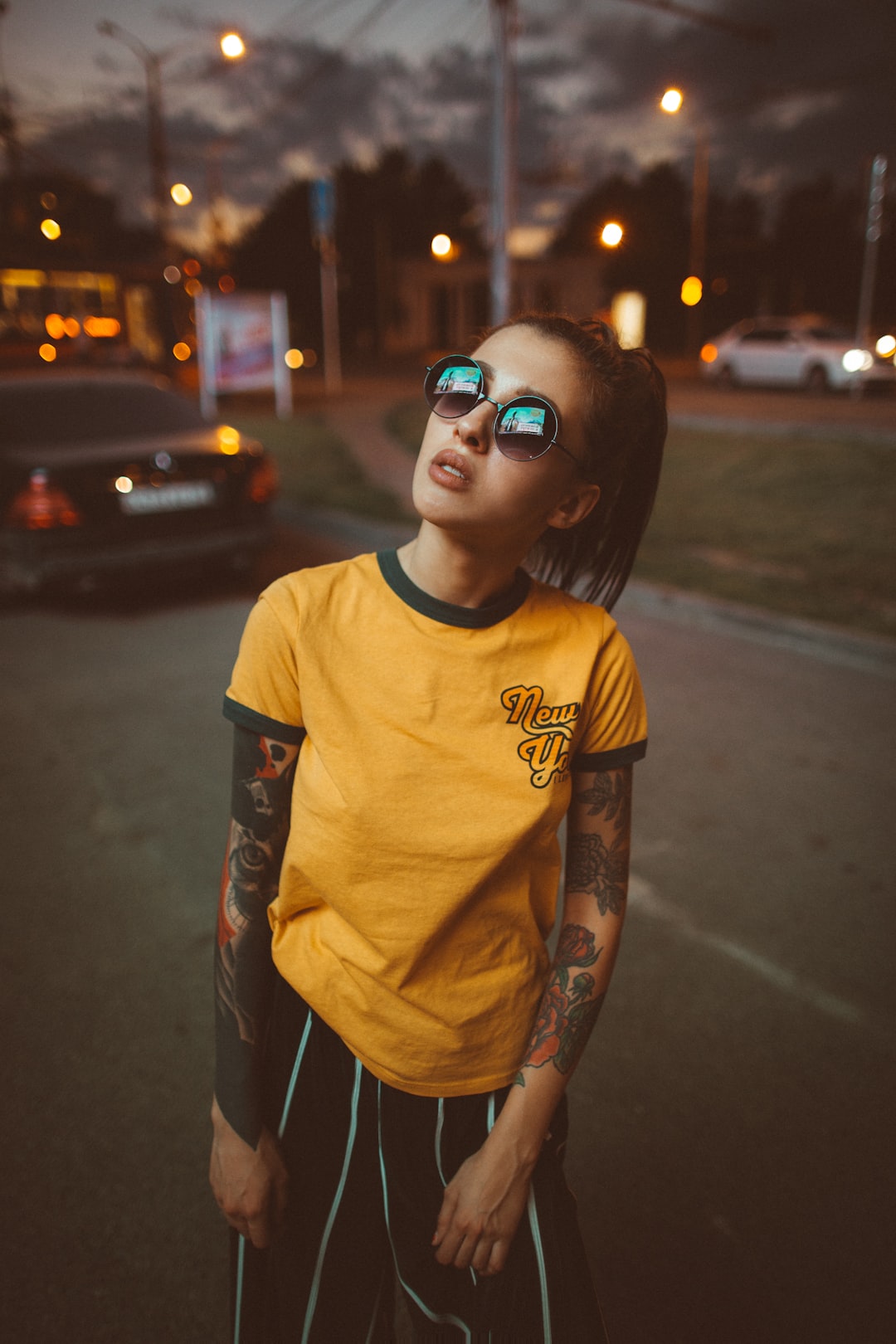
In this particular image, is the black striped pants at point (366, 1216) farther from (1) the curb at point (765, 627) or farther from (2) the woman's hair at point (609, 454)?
(1) the curb at point (765, 627)

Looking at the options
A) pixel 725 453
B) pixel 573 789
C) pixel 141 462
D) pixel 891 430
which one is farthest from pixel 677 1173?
pixel 891 430

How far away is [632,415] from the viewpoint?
1.35 m

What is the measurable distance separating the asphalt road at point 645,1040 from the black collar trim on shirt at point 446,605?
3.31 feet

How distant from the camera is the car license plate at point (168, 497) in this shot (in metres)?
7.09

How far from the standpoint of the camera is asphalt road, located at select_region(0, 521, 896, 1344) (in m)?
2.05

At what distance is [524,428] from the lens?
1199 millimetres

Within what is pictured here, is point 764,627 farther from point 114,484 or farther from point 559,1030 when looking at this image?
point 559,1030

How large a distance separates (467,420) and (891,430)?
1303 centimetres

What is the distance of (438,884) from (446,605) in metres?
0.36

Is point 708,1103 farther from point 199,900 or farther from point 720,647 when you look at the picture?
point 720,647

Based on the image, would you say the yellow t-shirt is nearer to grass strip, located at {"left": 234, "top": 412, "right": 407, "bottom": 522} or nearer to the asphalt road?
the asphalt road

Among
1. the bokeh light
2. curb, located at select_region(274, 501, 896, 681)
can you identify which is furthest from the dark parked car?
the bokeh light

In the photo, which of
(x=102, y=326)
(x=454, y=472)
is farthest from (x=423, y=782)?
(x=102, y=326)

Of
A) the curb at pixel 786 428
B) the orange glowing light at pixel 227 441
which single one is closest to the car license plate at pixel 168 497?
Answer: the orange glowing light at pixel 227 441
